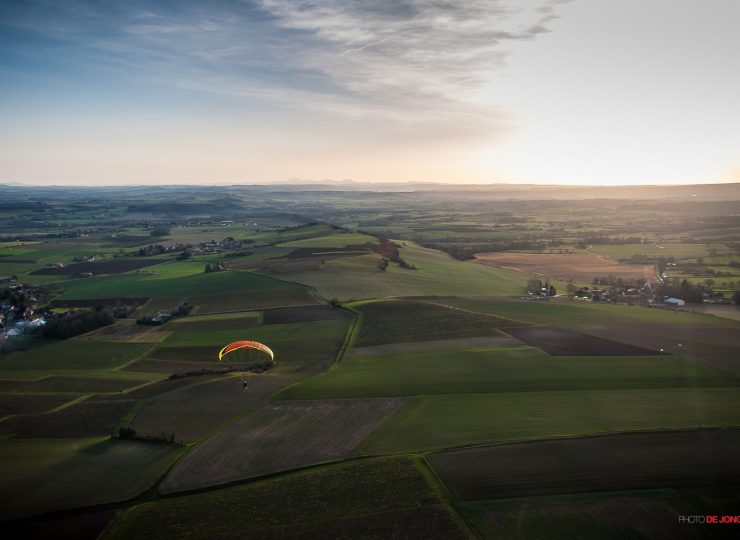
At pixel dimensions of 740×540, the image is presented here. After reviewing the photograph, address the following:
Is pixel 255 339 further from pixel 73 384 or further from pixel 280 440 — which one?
pixel 280 440

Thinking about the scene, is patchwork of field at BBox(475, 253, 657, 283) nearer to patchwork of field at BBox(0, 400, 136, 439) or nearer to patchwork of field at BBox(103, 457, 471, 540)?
patchwork of field at BBox(103, 457, 471, 540)

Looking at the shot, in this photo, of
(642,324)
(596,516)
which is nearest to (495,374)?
(596,516)

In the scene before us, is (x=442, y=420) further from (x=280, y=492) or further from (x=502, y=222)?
(x=502, y=222)

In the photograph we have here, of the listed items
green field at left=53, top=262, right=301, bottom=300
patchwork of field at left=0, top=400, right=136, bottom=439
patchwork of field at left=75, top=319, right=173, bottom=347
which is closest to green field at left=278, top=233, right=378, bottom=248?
green field at left=53, top=262, right=301, bottom=300

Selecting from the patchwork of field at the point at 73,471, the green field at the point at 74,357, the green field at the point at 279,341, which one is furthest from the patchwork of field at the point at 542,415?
the green field at the point at 74,357

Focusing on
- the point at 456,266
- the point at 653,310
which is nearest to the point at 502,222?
the point at 456,266

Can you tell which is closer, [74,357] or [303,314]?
[74,357]

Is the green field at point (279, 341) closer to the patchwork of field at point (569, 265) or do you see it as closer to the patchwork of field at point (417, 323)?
the patchwork of field at point (417, 323)
